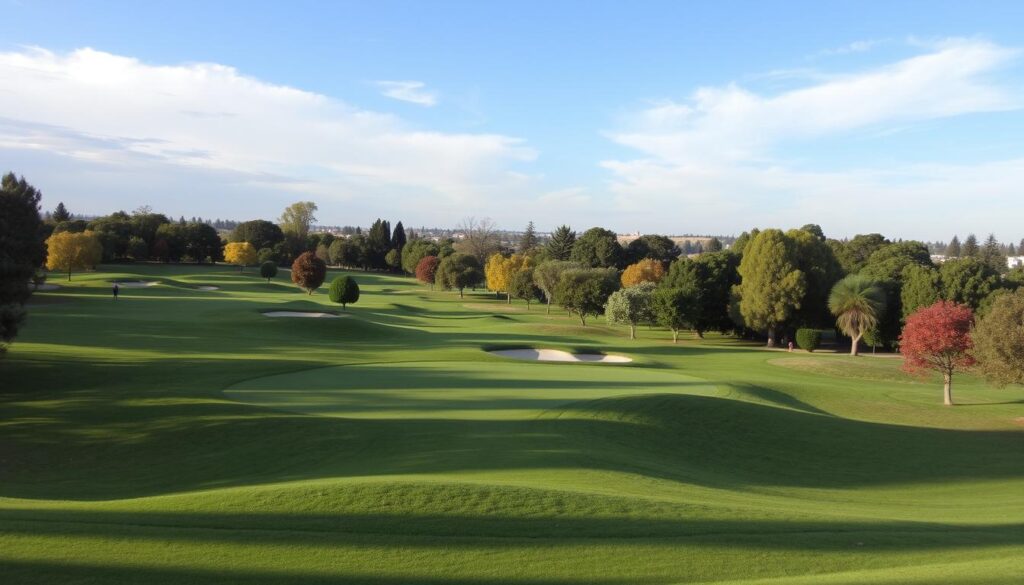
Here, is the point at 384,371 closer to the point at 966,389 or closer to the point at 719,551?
the point at 719,551

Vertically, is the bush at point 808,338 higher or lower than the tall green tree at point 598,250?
lower

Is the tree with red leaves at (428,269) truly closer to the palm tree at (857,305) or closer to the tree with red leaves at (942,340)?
the palm tree at (857,305)

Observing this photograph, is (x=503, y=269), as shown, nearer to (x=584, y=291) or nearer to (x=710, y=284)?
(x=584, y=291)

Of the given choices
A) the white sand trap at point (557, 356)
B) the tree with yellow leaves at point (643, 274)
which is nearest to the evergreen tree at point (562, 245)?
the tree with yellow leaves at point (643, 274)

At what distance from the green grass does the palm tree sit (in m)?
14.1

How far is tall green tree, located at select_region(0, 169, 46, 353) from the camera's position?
22.9m

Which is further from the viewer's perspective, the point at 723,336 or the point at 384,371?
the point at 723,336

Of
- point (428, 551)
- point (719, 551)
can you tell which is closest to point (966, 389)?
point (719, 551)

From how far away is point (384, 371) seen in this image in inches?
1116

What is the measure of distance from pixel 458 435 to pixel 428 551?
27.1 ft

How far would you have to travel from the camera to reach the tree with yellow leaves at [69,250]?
70.6 meters

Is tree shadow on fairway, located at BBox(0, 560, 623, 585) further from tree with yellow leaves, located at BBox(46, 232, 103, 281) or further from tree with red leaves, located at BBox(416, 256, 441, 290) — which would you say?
tree with red leaves, located at BBox(416, 256, 441, 290)

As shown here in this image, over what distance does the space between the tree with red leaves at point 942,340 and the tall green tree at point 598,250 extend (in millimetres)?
70186

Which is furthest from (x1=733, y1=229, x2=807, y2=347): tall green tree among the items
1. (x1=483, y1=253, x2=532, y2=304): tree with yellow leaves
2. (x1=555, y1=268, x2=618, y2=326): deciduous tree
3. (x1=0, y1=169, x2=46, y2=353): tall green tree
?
(x1=0, y1=169, x2=46, y2=353): tall green tree
